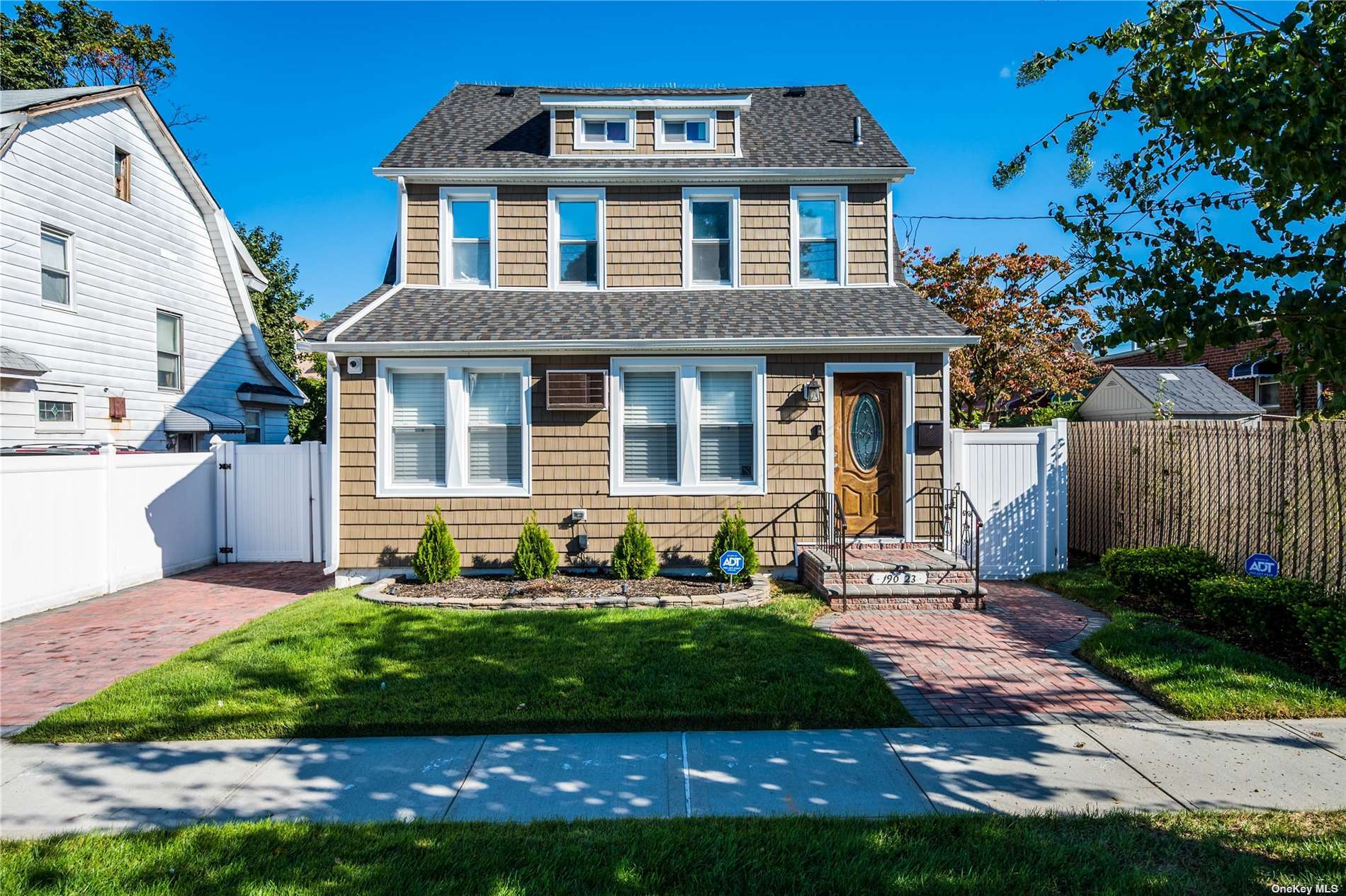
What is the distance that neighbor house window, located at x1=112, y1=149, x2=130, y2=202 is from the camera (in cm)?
1184

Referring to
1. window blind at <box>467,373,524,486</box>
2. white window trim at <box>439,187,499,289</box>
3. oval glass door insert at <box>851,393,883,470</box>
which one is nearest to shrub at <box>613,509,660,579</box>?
window blind at <box>467,373,524,486</box>

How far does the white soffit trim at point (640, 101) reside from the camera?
32.4 ft

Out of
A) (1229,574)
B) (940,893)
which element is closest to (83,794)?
(940,893)

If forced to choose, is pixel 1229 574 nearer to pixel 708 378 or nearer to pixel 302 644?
pixel 708 378

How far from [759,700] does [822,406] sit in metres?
4.88

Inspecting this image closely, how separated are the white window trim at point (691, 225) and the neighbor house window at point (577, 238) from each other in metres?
1.21

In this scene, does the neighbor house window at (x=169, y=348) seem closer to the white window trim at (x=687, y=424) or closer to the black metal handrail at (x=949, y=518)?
the white window trim at (x=687, y=424)

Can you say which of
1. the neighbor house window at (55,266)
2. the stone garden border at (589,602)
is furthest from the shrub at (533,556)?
the neighbor house window at (55,266)

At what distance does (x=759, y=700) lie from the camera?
4855 mm

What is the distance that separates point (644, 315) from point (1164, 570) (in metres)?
6.79

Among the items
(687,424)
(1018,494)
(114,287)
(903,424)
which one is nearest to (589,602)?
(687,424)

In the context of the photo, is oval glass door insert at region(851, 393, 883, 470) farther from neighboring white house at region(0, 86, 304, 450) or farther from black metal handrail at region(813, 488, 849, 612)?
neighboring white house at region(0, 86, 304, 450)

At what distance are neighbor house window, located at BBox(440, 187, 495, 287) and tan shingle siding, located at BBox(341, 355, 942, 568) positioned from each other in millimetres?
2077

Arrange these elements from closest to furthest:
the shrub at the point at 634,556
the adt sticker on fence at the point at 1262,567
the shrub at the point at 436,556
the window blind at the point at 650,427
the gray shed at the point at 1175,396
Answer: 1. the adt sticker on fence at the point at 1262,567
2. the shrub at the point at 436,556
3. the shrub at the point at 634,556
4. the window blind at the point at 650,427
5. the gray shed at the point at 1175,396
